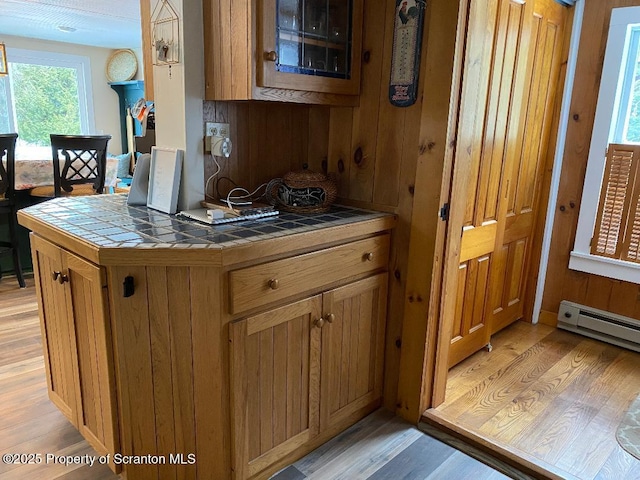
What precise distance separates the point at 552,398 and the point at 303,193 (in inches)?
62.3

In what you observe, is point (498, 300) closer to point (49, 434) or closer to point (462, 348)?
point (462, 348)

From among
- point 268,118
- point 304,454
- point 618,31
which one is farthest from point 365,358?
point 618,31

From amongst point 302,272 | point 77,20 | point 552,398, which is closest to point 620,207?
point 552,398

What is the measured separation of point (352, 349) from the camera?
1935 millimetres

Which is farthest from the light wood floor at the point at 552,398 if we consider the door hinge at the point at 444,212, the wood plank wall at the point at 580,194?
the door hinge at the point at 444,212

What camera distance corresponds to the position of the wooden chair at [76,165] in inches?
140

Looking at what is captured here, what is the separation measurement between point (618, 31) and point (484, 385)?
80.9 inches

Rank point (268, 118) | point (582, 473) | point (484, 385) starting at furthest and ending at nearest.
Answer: point (484, 385) < point (268, 118) < point (582, 473)

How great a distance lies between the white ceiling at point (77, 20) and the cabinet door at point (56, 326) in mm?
3253

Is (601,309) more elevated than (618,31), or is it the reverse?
(618,31)

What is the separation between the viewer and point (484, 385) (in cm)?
239

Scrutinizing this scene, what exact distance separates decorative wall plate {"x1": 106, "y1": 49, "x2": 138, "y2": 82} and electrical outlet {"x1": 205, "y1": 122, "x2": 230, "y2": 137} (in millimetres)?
5353

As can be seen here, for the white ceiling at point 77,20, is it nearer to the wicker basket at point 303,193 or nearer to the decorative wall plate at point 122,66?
the decorative wall plate at point 122,66

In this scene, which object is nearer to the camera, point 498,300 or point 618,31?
point 618,31
